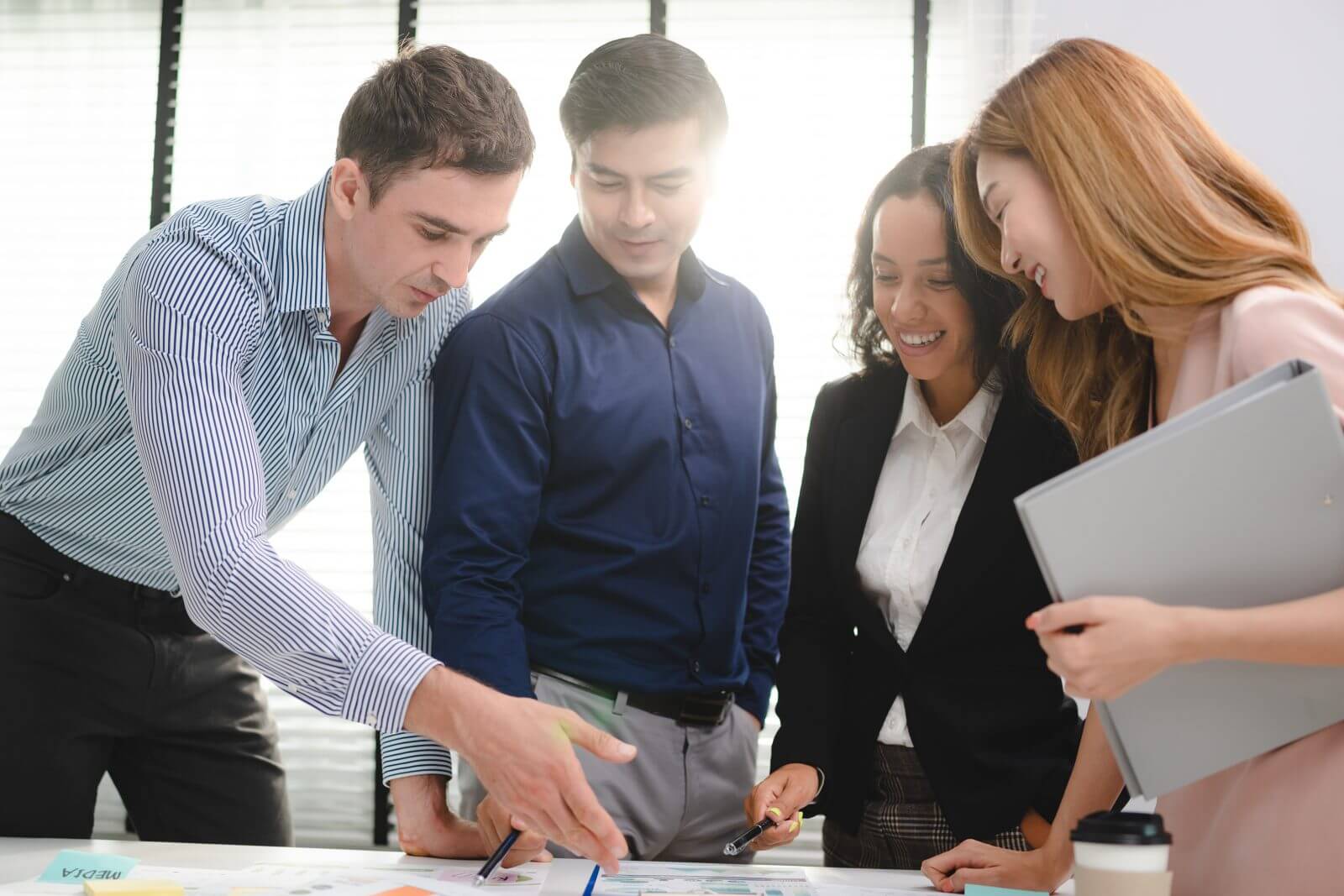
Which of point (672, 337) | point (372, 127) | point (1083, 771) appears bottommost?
point (1083, 771)

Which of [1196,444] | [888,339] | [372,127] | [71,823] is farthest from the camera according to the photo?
[888,339]

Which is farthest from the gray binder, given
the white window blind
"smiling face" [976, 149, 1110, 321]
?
the white window blind

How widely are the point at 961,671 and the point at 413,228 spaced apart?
921mm

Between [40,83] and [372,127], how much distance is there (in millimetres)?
2418

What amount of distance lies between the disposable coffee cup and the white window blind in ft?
7.12

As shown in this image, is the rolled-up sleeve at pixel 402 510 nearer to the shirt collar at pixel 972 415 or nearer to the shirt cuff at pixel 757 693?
the shirt cuff at pixel 757 693

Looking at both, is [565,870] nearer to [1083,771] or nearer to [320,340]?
[1083,771]

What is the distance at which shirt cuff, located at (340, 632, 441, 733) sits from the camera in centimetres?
113

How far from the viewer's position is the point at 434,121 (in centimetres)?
142

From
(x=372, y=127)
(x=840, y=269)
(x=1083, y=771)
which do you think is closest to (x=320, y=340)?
(x=372, y=127)

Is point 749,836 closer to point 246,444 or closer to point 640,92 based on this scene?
point 246,444

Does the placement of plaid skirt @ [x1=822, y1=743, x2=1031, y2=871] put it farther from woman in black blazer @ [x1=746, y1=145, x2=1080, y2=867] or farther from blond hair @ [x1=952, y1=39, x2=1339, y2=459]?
blond hair @ [x1=952, y1=39, x2=1339, y2=459]

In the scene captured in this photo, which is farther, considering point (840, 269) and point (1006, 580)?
point (840, 269)

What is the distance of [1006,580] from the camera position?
1.47 m
